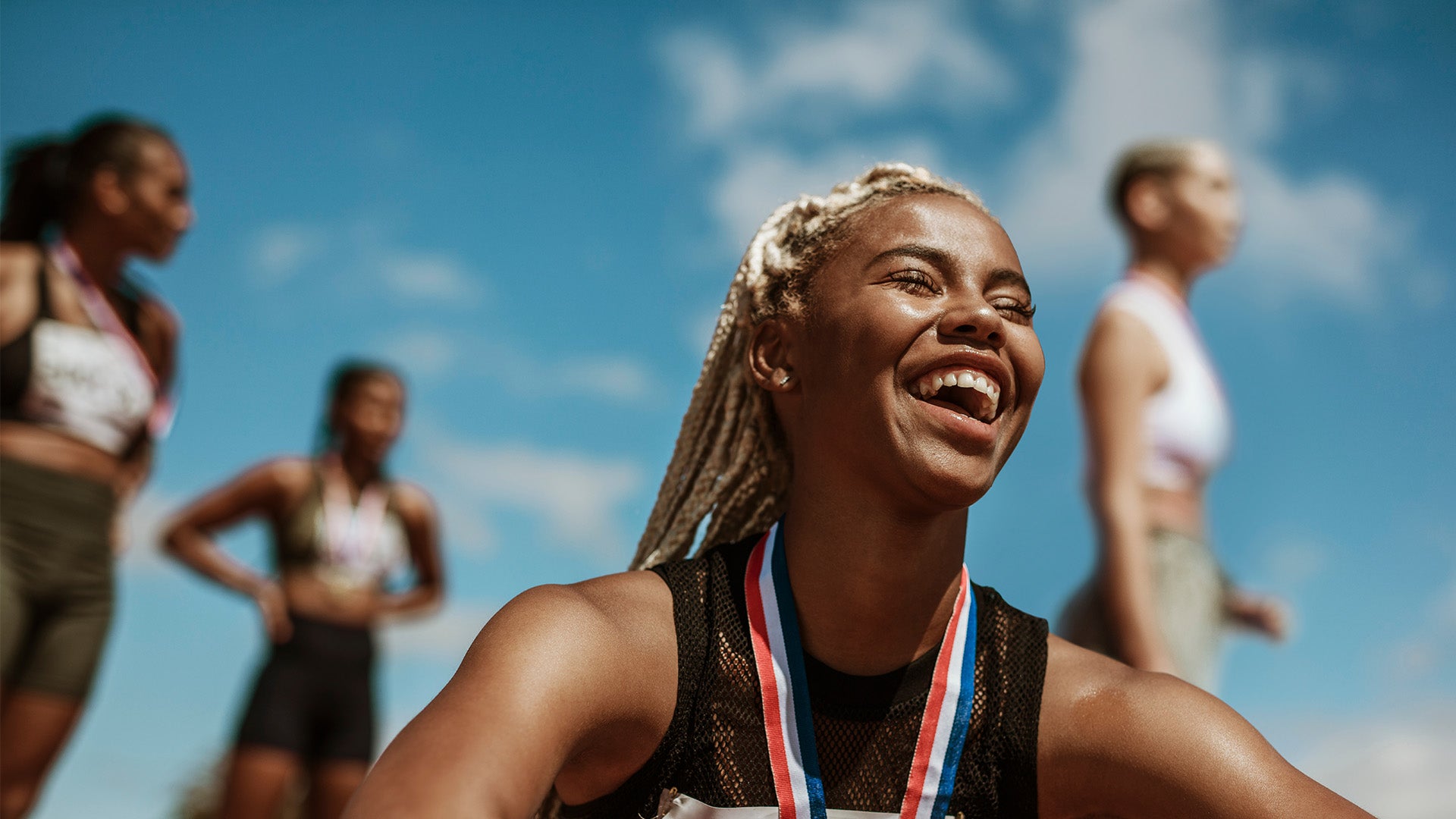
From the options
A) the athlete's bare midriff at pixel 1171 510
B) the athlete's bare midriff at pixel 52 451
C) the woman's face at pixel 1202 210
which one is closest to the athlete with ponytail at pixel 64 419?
the athlete's bare midriff at pixel 52 451

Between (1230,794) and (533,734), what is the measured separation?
1.19 metres

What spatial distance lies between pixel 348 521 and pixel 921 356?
5392 mm

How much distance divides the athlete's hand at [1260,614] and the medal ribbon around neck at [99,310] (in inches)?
156

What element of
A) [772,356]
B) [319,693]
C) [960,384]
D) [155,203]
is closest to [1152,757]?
[960,384]

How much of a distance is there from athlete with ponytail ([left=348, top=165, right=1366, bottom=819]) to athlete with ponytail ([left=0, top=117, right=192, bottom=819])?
2.84 meters

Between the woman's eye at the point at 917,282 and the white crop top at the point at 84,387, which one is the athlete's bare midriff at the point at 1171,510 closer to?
the woman's eye at the point at 917,282

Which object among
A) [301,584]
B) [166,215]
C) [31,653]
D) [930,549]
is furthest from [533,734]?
[301,584]

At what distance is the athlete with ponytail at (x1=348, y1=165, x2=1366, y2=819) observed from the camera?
2.28m

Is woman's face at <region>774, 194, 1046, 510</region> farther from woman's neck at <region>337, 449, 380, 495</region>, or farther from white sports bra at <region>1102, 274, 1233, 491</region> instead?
woman's neck at <region>337, 449, 380, 495</region>

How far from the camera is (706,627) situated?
2428 millimetres

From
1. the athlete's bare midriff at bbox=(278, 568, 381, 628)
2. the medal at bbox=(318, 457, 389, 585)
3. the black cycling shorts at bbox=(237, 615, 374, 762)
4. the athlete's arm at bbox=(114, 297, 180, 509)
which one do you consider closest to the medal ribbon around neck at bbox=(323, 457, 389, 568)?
the medal at bbox=(318, 457, 389, 585)

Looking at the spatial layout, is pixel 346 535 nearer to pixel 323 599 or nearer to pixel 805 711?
pixel 323 599

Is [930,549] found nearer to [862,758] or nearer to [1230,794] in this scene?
[862,758]

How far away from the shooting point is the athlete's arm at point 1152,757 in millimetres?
Result: 2240
